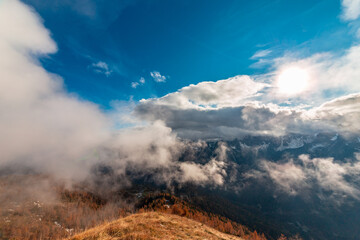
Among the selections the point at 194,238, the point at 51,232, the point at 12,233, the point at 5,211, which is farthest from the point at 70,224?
the point at 194,238

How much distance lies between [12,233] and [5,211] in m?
65.8

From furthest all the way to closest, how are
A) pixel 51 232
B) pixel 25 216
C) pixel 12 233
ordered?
pixel 25 216 → pixel 51 232 → pixel 12 233

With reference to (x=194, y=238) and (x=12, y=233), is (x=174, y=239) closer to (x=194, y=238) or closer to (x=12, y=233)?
(x=194, y=238)

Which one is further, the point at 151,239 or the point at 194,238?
the point at 194,238

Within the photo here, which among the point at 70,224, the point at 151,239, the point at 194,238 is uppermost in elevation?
the point at 151,239

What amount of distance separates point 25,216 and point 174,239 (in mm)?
278212

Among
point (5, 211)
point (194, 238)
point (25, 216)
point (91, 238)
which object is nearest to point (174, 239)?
point (194, 238)

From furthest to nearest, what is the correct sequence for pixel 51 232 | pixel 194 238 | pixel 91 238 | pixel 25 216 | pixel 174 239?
pixel 25 216 < pixel 51 232 < pixel 194 238 < pixel 174 239 < pixel 91 238

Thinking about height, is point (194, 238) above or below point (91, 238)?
below

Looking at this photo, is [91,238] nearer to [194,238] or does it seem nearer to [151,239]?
[151,239]

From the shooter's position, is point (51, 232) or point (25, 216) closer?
point (51, 232)

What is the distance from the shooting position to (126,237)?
1441 centimetres

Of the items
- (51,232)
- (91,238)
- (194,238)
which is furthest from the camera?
(51,232)

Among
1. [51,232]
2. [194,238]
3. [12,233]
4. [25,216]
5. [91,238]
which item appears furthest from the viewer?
[25,216]
